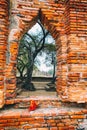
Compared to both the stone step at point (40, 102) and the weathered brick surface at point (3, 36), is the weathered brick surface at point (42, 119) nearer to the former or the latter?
the stone step at point (40, 102)

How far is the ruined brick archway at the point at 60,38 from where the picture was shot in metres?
3.76

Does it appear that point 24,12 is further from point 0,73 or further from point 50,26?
point 0,73

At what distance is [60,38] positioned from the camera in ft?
13.4

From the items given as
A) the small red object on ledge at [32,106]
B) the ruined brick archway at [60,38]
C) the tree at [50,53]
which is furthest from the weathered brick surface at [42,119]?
the tree at [50,53]

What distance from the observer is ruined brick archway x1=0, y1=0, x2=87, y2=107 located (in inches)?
148

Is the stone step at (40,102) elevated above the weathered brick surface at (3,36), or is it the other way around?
the weathered brick surface at (3,36)

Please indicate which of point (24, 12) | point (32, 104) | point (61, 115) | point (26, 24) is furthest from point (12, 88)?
point (24, 12)

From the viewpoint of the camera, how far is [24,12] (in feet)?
13.1

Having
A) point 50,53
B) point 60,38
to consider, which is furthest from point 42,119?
point 50,53

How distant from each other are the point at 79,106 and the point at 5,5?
8.74 ft

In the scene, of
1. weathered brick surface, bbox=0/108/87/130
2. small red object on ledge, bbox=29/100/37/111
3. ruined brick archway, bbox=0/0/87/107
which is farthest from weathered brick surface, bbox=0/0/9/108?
small red object on ledge, bbox=29/100/37/111

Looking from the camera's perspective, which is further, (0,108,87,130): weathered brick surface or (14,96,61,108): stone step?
(14,96,61,108): stone step

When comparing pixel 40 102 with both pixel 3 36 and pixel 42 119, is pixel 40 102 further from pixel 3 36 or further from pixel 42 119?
pixel 3 36

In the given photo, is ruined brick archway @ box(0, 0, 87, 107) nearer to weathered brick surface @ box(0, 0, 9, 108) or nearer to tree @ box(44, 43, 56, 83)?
weathered brick surface @ box(0, 0, 9, 108)
